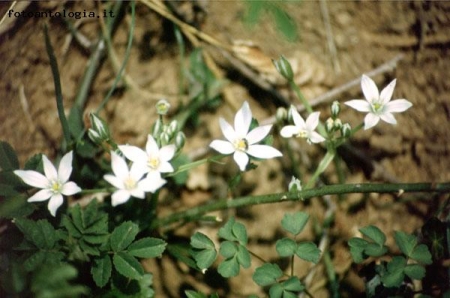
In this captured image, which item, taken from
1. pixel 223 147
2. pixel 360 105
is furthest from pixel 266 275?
pixel 360 105

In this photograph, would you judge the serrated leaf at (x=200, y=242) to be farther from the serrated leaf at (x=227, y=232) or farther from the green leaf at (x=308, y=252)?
the green leaf at (x=308, y=252)

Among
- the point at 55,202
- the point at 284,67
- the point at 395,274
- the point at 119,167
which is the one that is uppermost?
the point at 284,67

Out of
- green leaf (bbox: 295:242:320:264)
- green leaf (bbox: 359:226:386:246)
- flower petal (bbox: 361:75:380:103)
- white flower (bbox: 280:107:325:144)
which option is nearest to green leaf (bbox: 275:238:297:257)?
green leaf (bbox: 295:242:320:264)

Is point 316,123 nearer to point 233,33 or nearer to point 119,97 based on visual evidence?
point 233,33

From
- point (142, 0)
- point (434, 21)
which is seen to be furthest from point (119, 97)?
point (434, 21)

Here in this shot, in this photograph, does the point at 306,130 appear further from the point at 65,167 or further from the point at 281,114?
the point at 65,167

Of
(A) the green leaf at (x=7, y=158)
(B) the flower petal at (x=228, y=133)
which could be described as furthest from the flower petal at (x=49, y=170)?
(B) the flower petal at (x=228, y=133)
